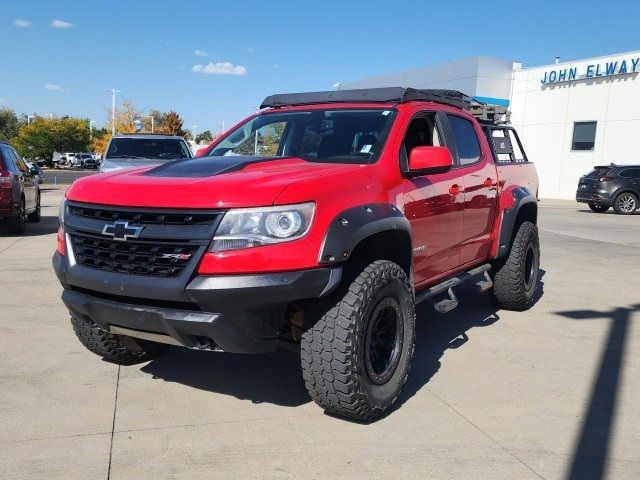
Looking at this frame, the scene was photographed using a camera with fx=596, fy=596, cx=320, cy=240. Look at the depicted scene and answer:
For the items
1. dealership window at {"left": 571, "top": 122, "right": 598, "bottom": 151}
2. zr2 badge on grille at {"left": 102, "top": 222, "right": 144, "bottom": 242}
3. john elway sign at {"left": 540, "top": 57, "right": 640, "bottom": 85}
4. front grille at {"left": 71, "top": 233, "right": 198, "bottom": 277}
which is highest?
john elway sign at {"left": 540, "top": 57, "right": 640, "bottom": 85}

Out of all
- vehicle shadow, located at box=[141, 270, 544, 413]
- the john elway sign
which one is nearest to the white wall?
the john elway sign

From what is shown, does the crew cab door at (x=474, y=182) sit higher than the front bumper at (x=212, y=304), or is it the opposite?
the crew cab door at (x=474, y=182)

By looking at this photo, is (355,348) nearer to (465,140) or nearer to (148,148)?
(465,140)

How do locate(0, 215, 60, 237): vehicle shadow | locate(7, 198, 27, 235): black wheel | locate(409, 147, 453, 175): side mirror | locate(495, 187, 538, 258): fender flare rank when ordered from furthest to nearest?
1. locate(0, 215, 60, 237): vehicle shadow
2. locate(7, 198, 27, 235): black wheel
3. locate(495, 187, 538, 258): fender flare
4. locate(409, 147, 453, 175): side mirror

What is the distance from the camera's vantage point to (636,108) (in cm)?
2416

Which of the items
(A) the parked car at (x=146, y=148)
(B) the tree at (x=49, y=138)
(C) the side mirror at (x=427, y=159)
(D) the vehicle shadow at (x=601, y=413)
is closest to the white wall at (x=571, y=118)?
(A) the parked car at (x=146, y=148)

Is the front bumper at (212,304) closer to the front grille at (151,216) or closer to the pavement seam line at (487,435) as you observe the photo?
the front grille at (151,216)

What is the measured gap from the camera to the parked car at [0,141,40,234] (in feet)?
31.5

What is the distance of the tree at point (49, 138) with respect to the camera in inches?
2320

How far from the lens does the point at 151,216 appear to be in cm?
305

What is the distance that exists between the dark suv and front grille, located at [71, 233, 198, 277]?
18.3m

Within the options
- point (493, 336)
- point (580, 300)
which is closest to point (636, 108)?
point (580, 300)

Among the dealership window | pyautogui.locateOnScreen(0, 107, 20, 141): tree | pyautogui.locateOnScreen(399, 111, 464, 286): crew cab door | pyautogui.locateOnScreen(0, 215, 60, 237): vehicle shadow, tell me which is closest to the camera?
pyautogui.locateOnScreen(399, 111, 464, 286): crew cab door

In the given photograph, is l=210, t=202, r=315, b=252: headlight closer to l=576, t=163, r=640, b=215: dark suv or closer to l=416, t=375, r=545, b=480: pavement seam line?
l=416, t=375, r=545, b=480: pavement seam line
